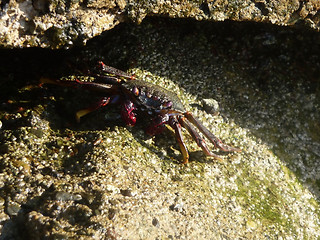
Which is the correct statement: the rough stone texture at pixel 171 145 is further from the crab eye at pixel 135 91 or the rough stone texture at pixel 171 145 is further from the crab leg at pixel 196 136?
the crab eye at pixel 135 91

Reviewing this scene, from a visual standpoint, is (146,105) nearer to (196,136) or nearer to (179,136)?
(179,136)

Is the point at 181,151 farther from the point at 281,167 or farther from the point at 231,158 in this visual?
the point at 281,167

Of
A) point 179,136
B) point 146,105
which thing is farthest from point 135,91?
point 179,136

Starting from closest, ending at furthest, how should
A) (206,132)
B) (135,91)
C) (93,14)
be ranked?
(93,14) → (135,91) → (206,132)

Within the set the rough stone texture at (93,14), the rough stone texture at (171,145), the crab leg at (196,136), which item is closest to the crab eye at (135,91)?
the rough stone texture at (171,145)

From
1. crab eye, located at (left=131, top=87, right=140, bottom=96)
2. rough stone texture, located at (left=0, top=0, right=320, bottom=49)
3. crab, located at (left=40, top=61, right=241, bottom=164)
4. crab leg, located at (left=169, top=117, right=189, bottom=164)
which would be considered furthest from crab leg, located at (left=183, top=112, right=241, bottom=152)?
rough stone texture, located at (left=0, top=0, right=320, bottom=49)

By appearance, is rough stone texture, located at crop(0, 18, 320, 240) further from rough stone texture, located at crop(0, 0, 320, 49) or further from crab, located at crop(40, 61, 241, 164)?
rough stone texture, located at crop(0, 0, 320, 49)

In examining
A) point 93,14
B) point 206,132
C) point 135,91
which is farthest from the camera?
point 206,132
